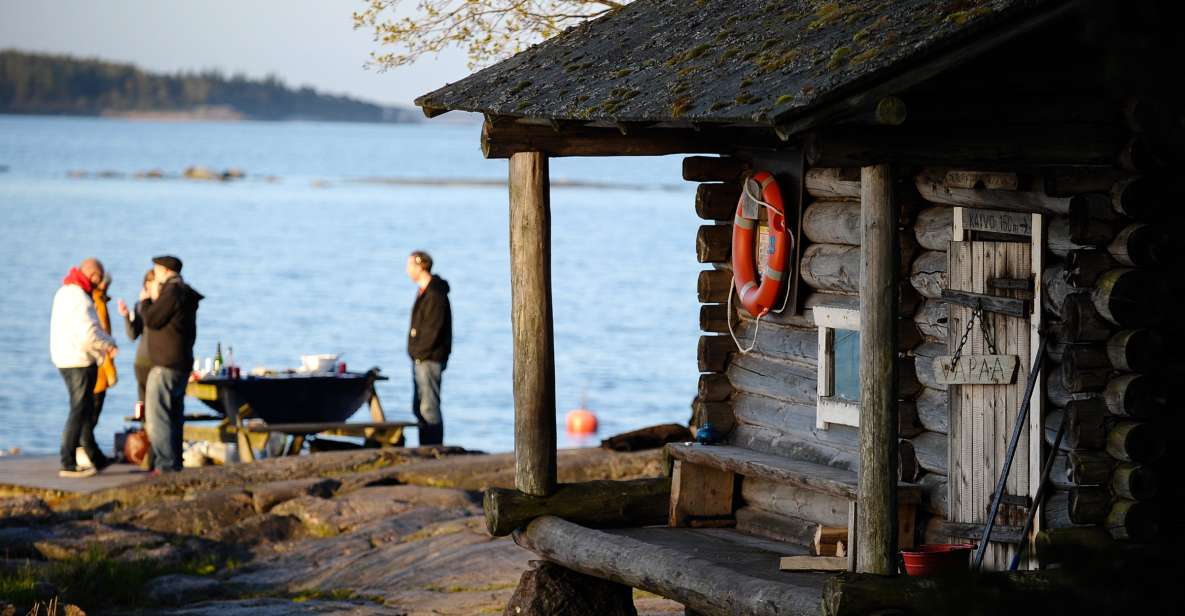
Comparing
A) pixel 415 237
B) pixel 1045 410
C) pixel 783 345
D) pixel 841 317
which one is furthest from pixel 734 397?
pixel 415 237

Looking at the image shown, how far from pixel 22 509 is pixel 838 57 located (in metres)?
9.65

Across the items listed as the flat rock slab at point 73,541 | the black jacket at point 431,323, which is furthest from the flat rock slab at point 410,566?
the black jacket at point 431,323

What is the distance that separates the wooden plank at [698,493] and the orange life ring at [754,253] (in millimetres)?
967

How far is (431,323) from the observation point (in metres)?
16.0

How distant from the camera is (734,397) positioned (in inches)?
404

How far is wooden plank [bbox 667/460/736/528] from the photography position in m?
9.88

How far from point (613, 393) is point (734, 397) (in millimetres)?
22851

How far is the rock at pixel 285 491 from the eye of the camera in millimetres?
14453

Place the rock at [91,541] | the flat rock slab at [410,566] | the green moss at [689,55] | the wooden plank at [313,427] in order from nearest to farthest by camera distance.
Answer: the green moss at [689,55], the flat rock slab at [410,566], the rock at [91,541], the wooden plank at [313,427]

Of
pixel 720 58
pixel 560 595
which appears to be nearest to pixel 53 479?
pixel 560 595

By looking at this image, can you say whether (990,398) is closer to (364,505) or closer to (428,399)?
(364,505)

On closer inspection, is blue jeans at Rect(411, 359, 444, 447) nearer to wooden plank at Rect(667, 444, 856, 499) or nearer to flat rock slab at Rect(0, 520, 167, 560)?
flat rock slab at Rect(0, 520, 167, 560)

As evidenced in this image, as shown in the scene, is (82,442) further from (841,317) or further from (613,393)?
(613,393)

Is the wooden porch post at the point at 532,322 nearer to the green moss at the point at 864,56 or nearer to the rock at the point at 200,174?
the green moss at the point at 864,56
